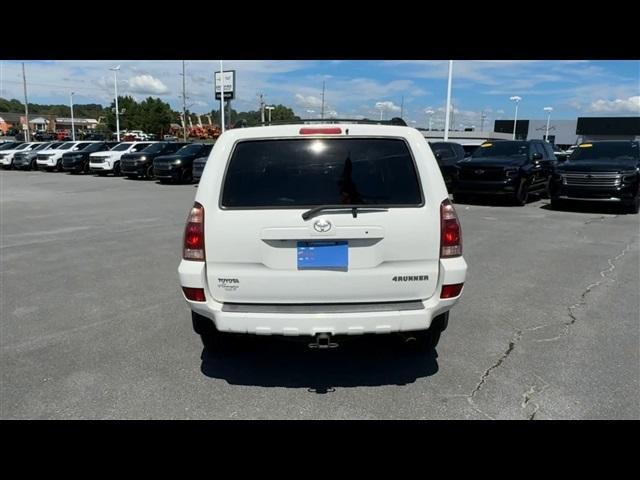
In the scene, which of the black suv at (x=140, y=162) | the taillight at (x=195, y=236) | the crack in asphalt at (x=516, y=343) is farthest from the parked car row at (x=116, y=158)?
the taillight at (x=195, y=236)

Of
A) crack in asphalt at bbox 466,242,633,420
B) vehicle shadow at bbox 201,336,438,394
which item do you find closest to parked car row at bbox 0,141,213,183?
crack in asphalt at bbox 466,242,633,420

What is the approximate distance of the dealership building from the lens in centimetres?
7769

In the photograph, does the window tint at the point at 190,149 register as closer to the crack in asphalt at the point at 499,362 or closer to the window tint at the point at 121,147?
the window tint at the point at 121,147

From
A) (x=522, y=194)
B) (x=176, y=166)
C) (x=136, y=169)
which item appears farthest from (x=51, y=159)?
(x=522, y=194)

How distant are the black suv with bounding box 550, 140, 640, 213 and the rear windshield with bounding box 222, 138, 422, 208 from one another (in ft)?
35.4

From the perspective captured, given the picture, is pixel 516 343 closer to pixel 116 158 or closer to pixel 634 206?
pixel 634 206

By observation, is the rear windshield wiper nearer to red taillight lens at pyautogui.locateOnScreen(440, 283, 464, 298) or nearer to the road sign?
red taillight lens at pyautogui.locateOnScreen(440, 283, 464, 298)

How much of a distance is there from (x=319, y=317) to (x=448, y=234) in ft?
3.39

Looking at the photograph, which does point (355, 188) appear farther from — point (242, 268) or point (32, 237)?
point (32, 237)

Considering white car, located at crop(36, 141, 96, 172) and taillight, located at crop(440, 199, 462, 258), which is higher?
taillight, located at crop(440, 199, 462, 258)

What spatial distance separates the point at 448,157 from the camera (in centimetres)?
1697
